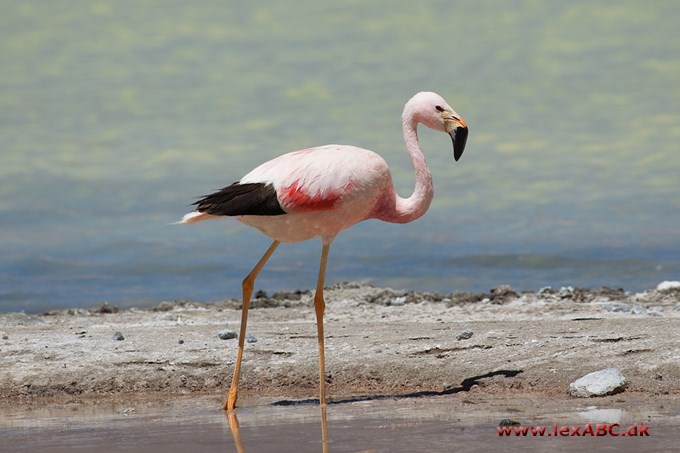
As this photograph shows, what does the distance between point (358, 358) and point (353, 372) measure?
195 mm

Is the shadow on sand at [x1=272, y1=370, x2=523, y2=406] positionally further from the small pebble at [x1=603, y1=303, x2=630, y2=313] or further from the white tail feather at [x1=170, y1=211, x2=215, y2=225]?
the small pebble at [x1=603, y1=303, x2=630, y2=313]

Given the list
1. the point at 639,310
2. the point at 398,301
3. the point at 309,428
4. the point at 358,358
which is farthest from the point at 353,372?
the point at 398,301

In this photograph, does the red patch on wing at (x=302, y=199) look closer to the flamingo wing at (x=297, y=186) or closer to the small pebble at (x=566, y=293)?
the flamingo wing at (x=297, y=186)

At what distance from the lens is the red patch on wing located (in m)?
8.59

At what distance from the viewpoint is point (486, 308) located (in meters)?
12.4

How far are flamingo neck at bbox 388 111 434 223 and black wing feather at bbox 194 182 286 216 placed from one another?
41.2 inches

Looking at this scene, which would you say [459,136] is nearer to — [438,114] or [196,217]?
[438,114]

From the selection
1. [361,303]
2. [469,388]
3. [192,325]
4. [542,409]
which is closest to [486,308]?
[361,303]

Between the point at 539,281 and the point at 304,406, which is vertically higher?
the point at 539,281

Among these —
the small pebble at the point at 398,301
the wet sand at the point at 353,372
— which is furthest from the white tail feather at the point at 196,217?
the small pebble at the point at 398,301

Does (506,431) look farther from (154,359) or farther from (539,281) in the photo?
(539,281)

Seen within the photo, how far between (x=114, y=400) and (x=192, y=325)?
2657 millimetres

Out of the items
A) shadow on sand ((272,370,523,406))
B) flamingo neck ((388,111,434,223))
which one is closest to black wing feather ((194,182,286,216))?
flamingo neck ((388,111,434,223))

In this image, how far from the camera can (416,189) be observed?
9320 millimetres
